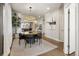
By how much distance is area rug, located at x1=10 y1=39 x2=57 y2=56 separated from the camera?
205cm

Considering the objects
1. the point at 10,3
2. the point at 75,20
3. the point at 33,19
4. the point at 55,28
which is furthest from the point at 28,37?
the point at 75,20

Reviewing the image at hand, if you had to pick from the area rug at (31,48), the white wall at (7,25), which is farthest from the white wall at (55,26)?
the white wall at (7,25)

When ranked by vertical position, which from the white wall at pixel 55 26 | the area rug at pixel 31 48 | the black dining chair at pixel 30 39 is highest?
the white wall at pixel 55 26

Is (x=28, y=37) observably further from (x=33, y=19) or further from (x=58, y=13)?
(x=58, y=13)

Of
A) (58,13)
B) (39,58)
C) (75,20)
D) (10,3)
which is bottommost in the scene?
(39,58)

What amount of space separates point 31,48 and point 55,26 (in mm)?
580

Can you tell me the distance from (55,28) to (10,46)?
855mm

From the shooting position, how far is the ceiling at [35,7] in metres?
2.06

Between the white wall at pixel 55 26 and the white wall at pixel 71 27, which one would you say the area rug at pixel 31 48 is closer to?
the white wall at pixel 55 26

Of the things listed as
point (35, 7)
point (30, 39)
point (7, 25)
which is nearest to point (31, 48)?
point (30, 39)

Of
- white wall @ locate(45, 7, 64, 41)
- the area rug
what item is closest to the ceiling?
white wall @ locate(45, 7, 64, 41)

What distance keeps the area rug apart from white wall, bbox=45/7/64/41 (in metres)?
0.16

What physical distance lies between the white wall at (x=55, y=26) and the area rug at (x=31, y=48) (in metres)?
0.16

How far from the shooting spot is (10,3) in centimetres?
203
